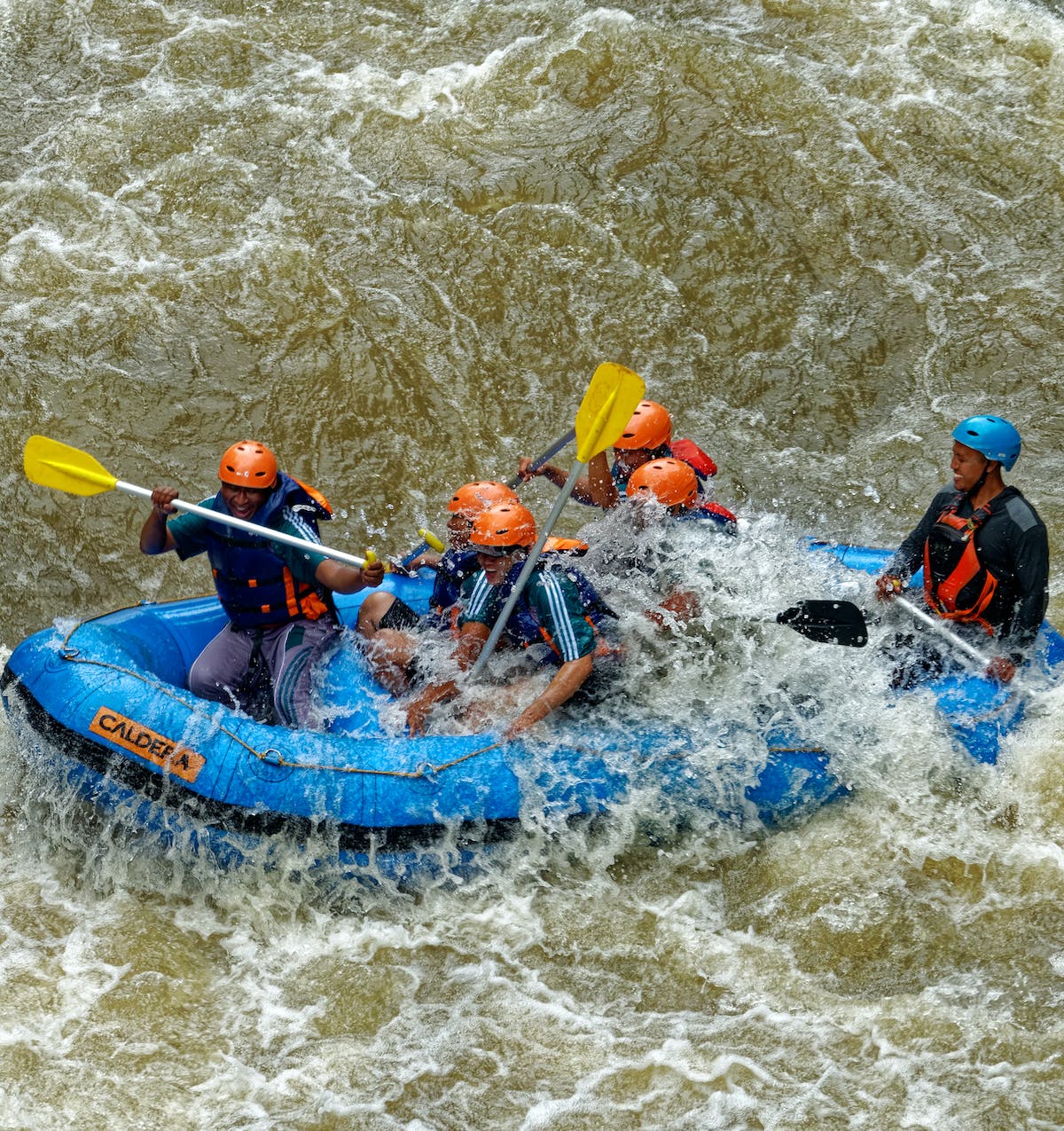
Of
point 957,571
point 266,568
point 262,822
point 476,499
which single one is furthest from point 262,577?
point 957,571

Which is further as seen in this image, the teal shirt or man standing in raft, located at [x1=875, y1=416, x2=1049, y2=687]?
the teal shirt

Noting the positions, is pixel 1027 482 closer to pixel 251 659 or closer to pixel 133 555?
pixel 251 659

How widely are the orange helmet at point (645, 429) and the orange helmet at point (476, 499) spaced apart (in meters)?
0.88

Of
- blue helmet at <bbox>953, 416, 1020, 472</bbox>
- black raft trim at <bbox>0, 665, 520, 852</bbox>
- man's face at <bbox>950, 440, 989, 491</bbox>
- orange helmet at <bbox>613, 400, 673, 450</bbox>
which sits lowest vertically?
black raft trim at <bbox>0, 665, 520, 852</bbox>

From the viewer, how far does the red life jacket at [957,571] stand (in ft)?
17.7

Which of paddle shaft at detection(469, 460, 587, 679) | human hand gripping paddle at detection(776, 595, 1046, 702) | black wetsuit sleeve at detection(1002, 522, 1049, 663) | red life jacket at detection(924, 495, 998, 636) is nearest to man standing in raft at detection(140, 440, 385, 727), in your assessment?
paddle shaft at detection(469, 460, 587, 679)

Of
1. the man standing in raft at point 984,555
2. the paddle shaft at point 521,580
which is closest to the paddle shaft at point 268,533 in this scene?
the paddle shaft at point 521,580

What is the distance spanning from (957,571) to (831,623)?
59 cm

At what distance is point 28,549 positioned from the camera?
7.48 meters

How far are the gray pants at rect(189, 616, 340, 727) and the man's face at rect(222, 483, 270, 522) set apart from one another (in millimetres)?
562

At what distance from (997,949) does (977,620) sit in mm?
1336

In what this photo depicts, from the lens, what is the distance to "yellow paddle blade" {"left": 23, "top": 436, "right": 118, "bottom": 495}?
5887 millimetres

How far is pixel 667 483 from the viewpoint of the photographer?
5848mm

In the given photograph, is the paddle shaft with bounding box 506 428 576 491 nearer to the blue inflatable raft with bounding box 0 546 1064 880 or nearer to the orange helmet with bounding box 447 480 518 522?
the orange helmet with bounding box 447 480 518 522
